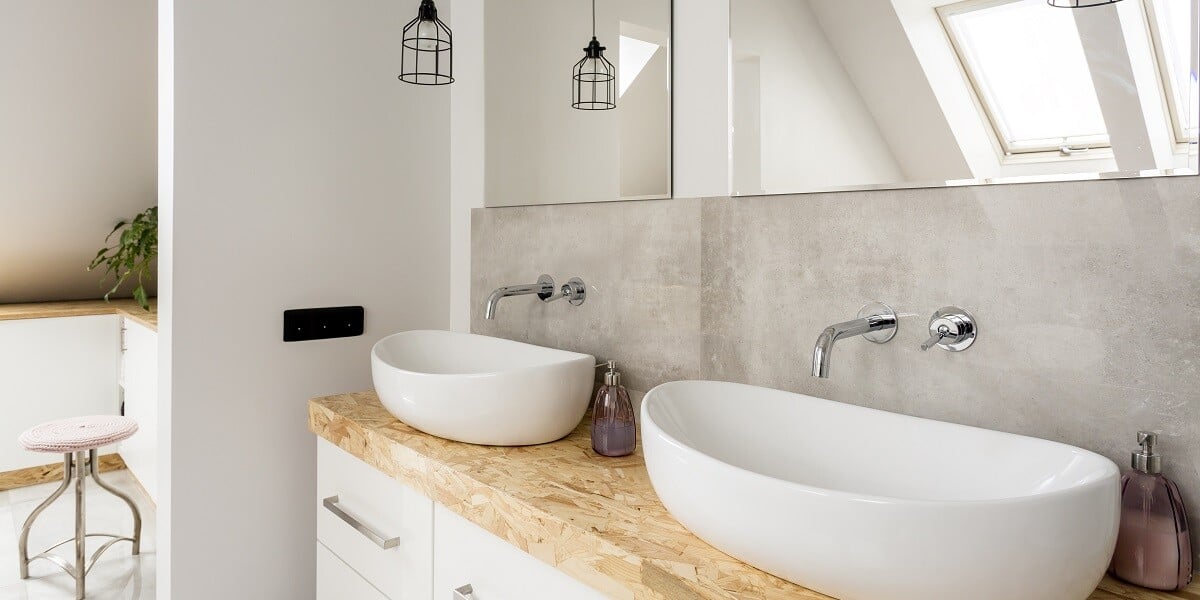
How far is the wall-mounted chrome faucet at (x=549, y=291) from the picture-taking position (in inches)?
66.4

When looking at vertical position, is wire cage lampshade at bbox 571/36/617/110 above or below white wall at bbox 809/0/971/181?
above

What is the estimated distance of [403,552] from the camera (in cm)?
133

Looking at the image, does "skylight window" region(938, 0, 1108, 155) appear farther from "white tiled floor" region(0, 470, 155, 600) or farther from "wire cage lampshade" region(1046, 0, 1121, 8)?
"white tiled floor" region(0, 470, 155, 600)

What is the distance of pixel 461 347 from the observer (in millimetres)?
1828

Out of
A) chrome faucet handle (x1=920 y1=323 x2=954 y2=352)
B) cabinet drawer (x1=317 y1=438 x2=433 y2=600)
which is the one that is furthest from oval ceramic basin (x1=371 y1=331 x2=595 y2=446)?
chrome faucet handle (x1=920 y1=323 x2=954 y2=352)

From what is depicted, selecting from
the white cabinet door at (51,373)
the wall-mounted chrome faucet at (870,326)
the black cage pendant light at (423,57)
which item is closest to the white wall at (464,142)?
the black cage pendant light at (423,57)

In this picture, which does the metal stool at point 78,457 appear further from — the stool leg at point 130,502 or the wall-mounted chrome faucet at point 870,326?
the wall-mounted chrome faucet at point 870,326

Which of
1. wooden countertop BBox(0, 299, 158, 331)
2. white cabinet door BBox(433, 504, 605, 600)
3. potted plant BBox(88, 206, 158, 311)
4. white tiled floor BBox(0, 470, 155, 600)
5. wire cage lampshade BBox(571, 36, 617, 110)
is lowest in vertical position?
white tiled floor BBox(0, 470, 155, 600)

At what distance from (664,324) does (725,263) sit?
0.21m

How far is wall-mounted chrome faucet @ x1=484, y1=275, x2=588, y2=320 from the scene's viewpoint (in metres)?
1.69

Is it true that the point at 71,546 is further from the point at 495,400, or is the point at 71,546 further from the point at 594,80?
the point at 594,80

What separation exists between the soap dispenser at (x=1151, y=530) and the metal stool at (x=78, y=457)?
9.14 ft

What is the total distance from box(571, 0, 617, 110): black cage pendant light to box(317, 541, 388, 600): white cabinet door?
3.86 feet

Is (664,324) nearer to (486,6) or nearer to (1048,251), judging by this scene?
(1048,251)
